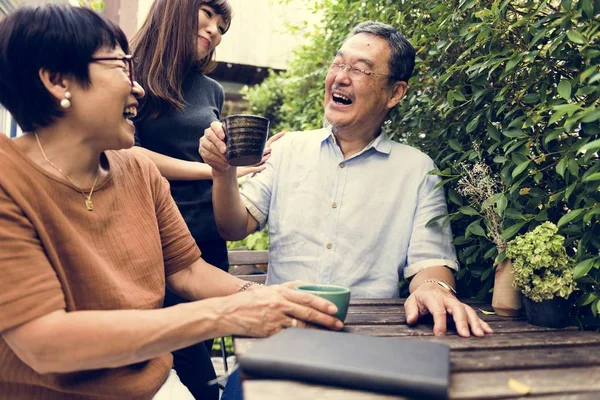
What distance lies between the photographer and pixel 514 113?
1857 millimetres

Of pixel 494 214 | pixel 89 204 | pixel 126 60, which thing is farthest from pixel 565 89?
pixel 89 204

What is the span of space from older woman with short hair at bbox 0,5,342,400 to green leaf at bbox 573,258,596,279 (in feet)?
2.31

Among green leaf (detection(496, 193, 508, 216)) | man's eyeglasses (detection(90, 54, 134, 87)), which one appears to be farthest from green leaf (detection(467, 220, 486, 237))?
man's eyeglasses (detection(90, 54, 134, 87))

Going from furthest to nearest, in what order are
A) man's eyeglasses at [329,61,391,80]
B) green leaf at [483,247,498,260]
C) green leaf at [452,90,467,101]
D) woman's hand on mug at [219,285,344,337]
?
man's eyeglasses at [329,61,391,80], green leaf at [452,90,467,101], green leaf at [483,247,498,260], woman's hand on mug at [219,285,344,337]

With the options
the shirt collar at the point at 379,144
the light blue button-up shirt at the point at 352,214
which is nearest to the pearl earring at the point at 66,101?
the light blue button-up shirt at the point at 352,214

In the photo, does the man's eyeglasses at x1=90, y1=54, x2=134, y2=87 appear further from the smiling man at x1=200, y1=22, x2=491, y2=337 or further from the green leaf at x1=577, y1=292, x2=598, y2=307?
the green leaf at x1=577, y1=292, x2=598, y2=307

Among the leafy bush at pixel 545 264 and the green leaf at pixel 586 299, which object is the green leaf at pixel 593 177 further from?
the green leaf at pixel 586 299

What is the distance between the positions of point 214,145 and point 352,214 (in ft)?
2.33

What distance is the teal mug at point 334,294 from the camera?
4.47 feet

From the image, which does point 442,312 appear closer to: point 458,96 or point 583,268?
point 583,268

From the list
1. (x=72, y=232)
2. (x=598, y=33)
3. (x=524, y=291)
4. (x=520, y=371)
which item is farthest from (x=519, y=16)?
(x=72, y=232)

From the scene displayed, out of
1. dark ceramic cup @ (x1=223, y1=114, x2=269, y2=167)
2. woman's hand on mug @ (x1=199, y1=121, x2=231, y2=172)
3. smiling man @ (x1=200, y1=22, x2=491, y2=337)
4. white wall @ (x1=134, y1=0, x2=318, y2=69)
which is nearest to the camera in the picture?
dark ceramic cup @ (x1=223, y1=114, x2=269, y2=167)

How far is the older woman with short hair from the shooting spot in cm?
117

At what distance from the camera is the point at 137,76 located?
225 cm
